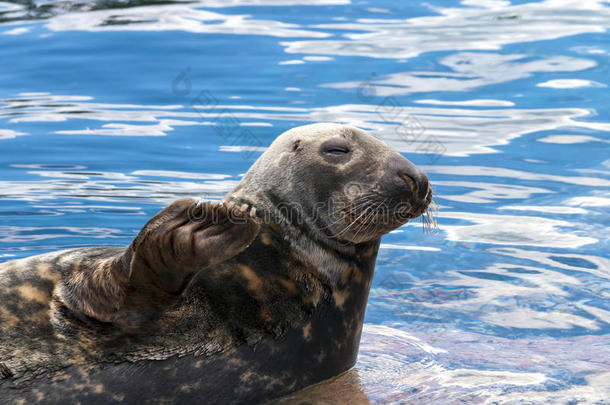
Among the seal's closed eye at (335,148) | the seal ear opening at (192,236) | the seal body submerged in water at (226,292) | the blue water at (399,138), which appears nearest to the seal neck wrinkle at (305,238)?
the seal body submerged in water at (226,292)

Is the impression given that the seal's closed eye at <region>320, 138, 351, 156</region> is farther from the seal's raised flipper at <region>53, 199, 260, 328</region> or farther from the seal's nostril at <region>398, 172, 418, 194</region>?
the seal's raised flipper at <region>53, 199, 260, 328</region>

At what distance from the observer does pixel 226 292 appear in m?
4.05

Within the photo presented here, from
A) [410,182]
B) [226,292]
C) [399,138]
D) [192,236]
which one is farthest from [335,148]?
[399,138]

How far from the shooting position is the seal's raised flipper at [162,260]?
3.43 m

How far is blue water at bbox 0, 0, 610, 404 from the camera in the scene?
5.39m

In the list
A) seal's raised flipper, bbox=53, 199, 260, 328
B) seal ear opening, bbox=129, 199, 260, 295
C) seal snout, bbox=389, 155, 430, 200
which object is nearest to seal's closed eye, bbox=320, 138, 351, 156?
seal snout, bbox=389, 155, 430, 200

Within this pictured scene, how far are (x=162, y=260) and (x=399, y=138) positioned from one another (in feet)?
21.9

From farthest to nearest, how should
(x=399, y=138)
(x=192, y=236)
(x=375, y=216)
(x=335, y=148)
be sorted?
(x=399, y=138)
(x=335, y=148)
(x=375, y=216)
(x=192, y=236)

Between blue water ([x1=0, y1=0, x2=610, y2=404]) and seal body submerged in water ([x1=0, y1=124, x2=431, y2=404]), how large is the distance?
372mm

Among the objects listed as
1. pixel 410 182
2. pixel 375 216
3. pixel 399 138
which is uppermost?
pixel 410 182

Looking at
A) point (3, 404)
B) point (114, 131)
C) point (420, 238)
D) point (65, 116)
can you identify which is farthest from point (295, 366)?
point (65, 116)

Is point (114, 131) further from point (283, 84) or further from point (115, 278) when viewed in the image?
point (115, 278)

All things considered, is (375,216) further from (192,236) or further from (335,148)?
(192,236)

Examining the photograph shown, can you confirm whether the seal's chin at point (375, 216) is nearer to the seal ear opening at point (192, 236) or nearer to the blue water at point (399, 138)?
the blue water at point (399, 138)
